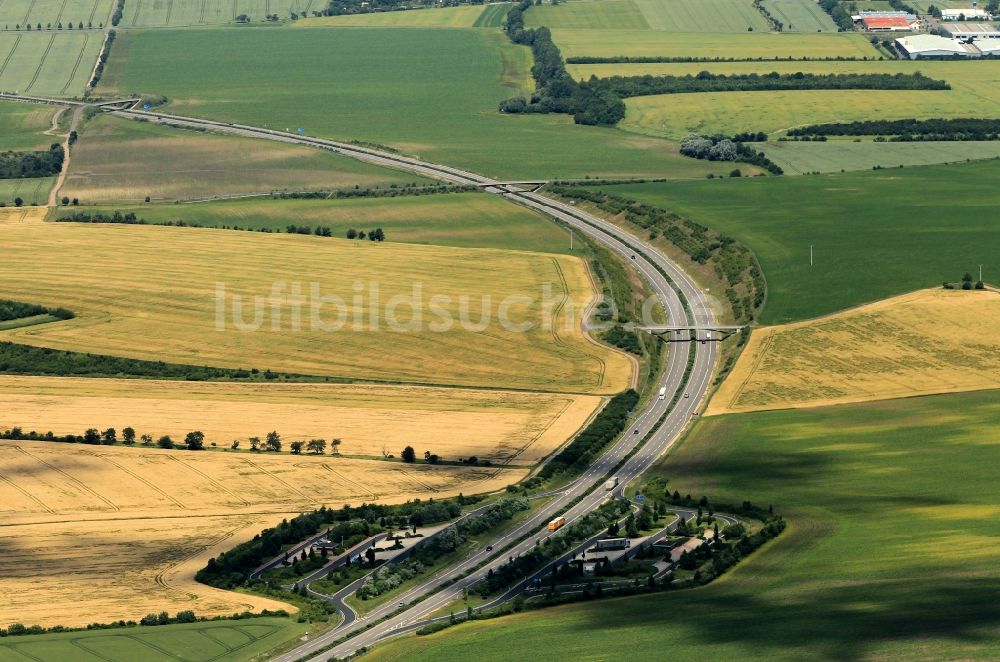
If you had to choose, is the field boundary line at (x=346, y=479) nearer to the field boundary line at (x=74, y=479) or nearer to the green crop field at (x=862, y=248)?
the field boundary line at (x=74, y=479)

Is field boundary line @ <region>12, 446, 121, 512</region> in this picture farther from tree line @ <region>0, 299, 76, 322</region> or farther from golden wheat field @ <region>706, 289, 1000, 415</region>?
golden wheat field @ <region>706, 289, 1000, 415</region>

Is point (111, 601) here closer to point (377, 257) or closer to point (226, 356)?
point (226, 356)

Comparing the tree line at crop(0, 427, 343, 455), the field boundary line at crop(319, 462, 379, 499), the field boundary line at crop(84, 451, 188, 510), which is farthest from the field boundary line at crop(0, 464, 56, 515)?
the field boundary line at crop(319, 462, 379, 499)

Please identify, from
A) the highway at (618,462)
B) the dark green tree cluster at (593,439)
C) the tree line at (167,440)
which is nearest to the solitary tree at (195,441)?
the tree line at (167,440)

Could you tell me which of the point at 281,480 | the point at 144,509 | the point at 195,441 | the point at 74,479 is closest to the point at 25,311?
the point at 195,441

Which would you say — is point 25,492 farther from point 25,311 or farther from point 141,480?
point 25,311

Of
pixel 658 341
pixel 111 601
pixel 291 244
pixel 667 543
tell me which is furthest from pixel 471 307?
pixel 111 601

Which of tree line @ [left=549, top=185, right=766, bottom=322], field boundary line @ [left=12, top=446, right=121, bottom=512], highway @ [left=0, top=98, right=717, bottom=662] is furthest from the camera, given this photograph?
tree line @ [left=549, top=185, right=766, bottom=322]
